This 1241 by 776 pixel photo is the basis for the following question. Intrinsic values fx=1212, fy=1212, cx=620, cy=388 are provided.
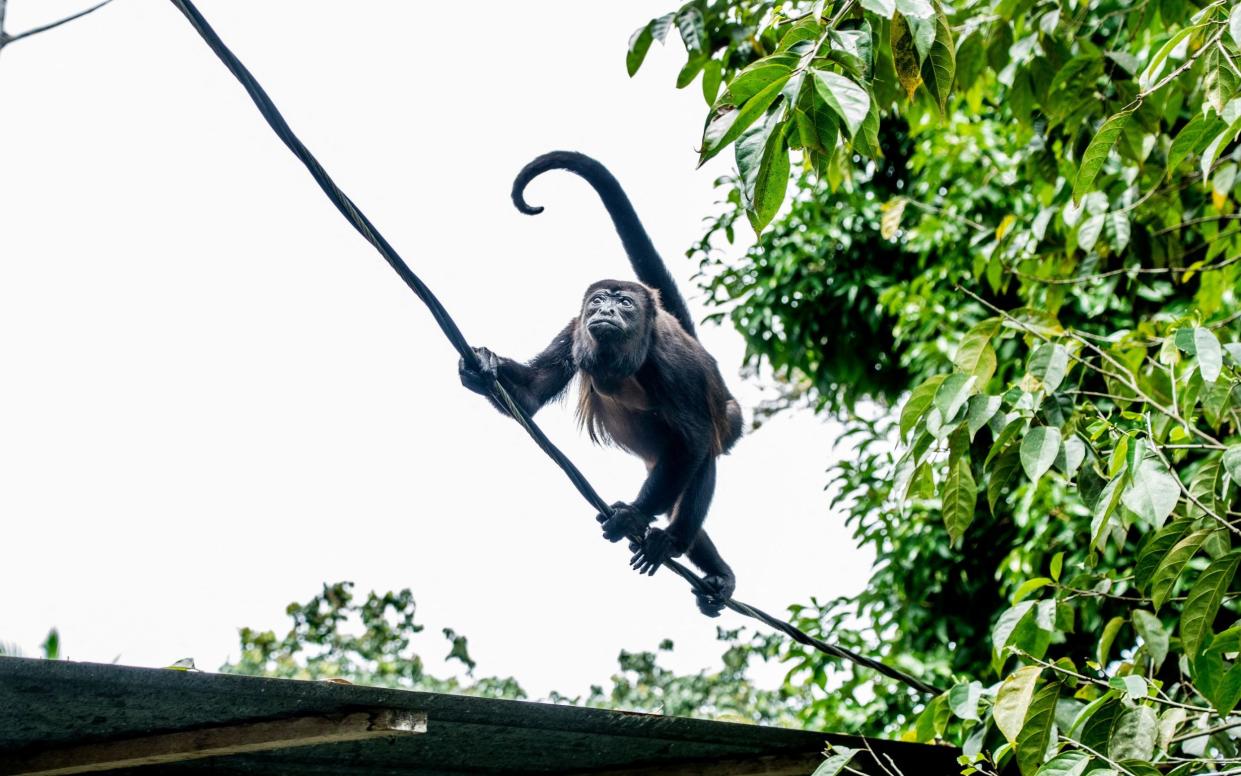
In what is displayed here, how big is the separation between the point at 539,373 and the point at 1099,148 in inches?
105

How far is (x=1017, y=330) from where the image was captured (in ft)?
11.0

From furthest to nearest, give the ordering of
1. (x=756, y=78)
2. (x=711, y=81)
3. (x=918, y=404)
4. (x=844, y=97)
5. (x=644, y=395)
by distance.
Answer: (x=644, y=395) → (x=711, y=81) → (x=918, y=404) → (x=756, y=78) → (x=844, y=97)

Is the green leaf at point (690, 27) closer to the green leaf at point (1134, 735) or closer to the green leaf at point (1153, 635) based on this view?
the green leaf at point (1153, 635)

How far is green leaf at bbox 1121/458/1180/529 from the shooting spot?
7.92 feet

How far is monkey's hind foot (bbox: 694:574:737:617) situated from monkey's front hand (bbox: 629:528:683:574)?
24 cm

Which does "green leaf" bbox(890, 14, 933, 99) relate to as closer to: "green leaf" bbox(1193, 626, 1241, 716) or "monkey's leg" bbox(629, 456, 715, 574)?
"green leaf" bbox(1193, 626, 1241, 716)

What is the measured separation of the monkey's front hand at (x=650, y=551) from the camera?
444 cm

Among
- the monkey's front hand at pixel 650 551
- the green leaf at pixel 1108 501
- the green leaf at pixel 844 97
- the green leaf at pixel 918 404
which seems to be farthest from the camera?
the monkey's front hand at pixel 650 551

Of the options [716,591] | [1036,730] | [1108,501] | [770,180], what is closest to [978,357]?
[1108,501]

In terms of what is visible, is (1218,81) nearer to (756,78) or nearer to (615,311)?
(756,78)

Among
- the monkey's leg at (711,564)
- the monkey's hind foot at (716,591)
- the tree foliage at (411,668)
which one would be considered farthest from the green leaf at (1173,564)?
the tree foliage at (411,668)

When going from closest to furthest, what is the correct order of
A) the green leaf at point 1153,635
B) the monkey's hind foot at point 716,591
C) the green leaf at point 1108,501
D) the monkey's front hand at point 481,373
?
the green leaf at point 1108,501 → the green leaf at point 1153,635 → the monkey's front hand at point 481,373 → the monkey's hind foot at point 716,591

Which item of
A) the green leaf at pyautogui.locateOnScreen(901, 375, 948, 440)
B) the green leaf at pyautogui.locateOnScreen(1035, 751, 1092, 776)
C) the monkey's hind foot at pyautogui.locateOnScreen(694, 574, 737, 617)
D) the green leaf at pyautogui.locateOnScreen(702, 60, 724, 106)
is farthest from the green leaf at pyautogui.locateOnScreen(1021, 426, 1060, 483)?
the monkey's hind foot at pyautogui.locateOnScreen(694, 574, 737, 617)

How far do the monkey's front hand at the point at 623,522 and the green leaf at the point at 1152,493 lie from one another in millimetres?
1982
